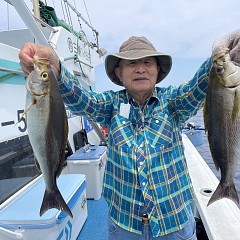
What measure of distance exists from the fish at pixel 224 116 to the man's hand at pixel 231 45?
80 millimetres

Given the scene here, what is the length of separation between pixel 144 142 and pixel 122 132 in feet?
0.59

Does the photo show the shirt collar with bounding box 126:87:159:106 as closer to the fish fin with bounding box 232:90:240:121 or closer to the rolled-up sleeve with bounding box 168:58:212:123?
the rolled-up sleeve with bounding box 168:58:212:123

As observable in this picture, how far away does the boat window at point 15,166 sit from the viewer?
311cm

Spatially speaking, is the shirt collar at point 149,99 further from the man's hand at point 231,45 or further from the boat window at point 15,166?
the boat window at point 15,166

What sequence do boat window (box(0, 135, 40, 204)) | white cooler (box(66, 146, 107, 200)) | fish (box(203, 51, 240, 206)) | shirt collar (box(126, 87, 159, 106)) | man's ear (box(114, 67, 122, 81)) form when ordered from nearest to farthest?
fish (box(203, 51, 240, 206)) < shirt collar (box(126, 87, 159, 106)) < man's ear (box(114, 67, 122, 81)) < boat window (box(0, 135, 40, 204)) < white cooler (box(66, 146, 107, 200))

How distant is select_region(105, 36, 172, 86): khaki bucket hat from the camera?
1.84 metres

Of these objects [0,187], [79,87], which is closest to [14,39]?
[0,187]

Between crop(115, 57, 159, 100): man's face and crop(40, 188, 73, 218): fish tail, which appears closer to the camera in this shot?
crop(40, 188, 73, 218): fish tail

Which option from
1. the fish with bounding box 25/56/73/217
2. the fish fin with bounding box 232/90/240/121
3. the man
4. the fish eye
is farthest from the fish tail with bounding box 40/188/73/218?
the fish fin with bounding box 232/90/240/121

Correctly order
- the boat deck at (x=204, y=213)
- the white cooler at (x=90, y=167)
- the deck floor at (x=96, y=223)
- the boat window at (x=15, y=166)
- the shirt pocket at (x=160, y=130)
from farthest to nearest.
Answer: the white cooler at (x=90, y=167) → the deck floor at (x=96, y=223) → the boat window at (x=15, y=166) → the boat deck at (x=204, y=213) → the shirt pocket at (x=160, y=130)

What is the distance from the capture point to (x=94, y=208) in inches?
174

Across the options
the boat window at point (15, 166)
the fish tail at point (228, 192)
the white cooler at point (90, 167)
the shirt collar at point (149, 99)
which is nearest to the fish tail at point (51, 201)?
the shirt collar at point (149, 99)

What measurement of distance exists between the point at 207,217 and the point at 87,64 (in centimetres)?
559

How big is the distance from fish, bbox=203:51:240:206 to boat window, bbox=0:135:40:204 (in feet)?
8.05
